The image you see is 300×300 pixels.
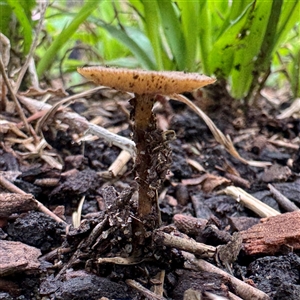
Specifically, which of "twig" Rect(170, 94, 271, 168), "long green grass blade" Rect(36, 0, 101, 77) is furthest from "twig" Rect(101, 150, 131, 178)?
"long green grass blade" Rect(36, 0, 101, 77)

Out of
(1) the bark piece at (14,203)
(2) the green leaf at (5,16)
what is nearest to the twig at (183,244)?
(1) the bark piece at (14,203)

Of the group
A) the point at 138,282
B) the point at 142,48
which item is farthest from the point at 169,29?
the point at 138,282

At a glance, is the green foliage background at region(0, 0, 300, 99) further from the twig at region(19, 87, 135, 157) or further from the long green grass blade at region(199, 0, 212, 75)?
the twig at region(19, 87, 135, 157)

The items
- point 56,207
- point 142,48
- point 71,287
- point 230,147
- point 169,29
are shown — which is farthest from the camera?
point 142,48

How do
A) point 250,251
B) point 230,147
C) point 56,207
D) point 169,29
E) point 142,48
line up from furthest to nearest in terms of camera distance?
point 142,48, point 169,29, point 230,147, point 56,207, point 250,251

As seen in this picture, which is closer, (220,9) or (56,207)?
(56,207)

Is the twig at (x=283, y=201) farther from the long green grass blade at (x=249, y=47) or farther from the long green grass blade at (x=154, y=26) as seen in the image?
the long green grass blade at (x=154, y=26)

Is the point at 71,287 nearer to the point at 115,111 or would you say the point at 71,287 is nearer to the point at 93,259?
the point at 93,259
